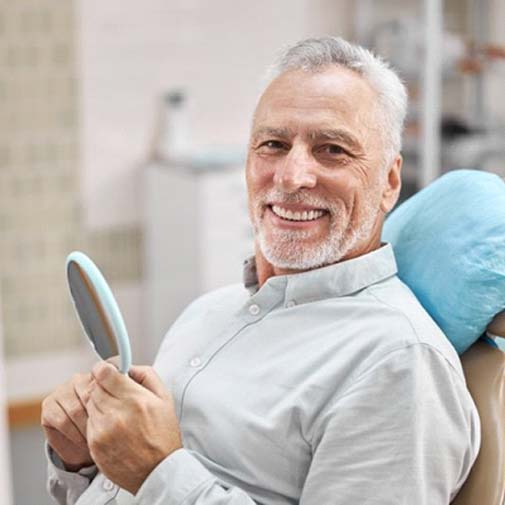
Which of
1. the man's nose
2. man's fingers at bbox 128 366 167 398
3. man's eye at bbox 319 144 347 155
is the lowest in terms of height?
man's fingers at bbox 128 366 167 398

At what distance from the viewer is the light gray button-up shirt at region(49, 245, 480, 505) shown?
1.28 m

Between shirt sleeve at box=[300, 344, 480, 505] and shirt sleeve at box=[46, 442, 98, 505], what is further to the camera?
shirt sleeve at box=[46, 442, 98, 505]

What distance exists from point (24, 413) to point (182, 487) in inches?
105

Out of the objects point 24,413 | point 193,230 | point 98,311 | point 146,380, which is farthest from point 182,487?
point 24,413

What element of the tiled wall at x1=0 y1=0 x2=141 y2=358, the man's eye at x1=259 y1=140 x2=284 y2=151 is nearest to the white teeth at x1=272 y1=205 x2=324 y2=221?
the man's eye at x1=259 y1=140 x2=284 y2=151

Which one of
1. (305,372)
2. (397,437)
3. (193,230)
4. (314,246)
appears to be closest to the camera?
(397,437)

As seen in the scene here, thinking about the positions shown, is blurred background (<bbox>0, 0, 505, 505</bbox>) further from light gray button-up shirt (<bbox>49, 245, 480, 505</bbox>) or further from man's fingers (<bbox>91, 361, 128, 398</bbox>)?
man's fingers (<bbox>91, 361, 128, 398</bbox>)

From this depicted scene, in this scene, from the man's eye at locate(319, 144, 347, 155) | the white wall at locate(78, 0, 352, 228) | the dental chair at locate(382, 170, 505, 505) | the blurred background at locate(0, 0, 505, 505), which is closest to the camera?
the dental chair at locate(382, 170, 505, 505)

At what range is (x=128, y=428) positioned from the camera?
131 cm

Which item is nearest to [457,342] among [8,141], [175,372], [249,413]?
[249,413]

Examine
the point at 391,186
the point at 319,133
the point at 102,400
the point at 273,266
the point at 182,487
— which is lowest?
the point at 182,487

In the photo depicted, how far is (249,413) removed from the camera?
4.61 ft

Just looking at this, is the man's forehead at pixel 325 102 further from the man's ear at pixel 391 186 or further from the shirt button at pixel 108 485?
the shirt button at pixel 108 485

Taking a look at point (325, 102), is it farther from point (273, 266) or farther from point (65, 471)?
point (65, 471)
